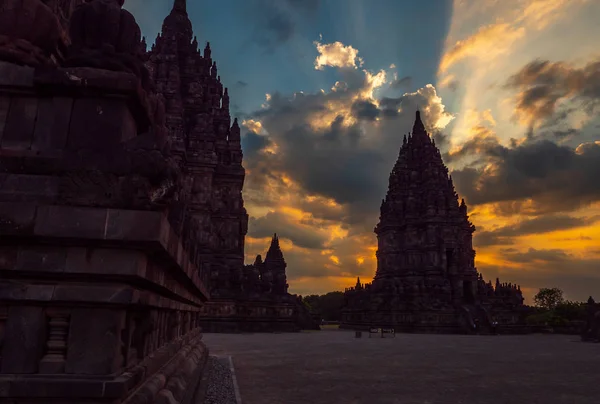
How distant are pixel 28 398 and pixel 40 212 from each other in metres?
1.14

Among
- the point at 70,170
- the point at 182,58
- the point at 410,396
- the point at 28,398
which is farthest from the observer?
the point at 182,58

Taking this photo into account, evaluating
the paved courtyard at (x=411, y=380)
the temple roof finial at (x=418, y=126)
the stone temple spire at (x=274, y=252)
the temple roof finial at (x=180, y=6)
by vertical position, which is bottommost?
the paved courtyard at (x=411, y=380)

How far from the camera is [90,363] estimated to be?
2.63 metres

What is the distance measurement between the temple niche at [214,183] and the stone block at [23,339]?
23119 millimetres

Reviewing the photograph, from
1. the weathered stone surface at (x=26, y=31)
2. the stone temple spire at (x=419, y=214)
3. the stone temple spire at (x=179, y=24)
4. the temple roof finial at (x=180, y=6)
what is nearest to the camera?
the weathered stone surface at (x=26, y=31)

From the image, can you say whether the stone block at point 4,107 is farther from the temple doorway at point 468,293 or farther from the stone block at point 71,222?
the temple doorway at point 468,293

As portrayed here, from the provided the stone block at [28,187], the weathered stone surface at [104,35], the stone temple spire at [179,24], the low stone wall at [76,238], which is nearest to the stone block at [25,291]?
the low stone wall at [76,238]

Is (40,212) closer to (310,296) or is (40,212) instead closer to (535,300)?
(535,300)

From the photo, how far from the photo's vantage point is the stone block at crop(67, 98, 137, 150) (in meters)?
3.10

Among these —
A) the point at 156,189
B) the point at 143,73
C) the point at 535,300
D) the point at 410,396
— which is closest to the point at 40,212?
the point at 156,189

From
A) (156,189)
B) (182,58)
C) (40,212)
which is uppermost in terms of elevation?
(182,58)

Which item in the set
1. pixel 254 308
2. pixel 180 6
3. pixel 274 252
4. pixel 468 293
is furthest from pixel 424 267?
pixel 180 6

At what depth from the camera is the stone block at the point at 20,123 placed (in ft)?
10.2

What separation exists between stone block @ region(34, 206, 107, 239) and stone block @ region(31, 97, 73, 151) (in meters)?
0.61
